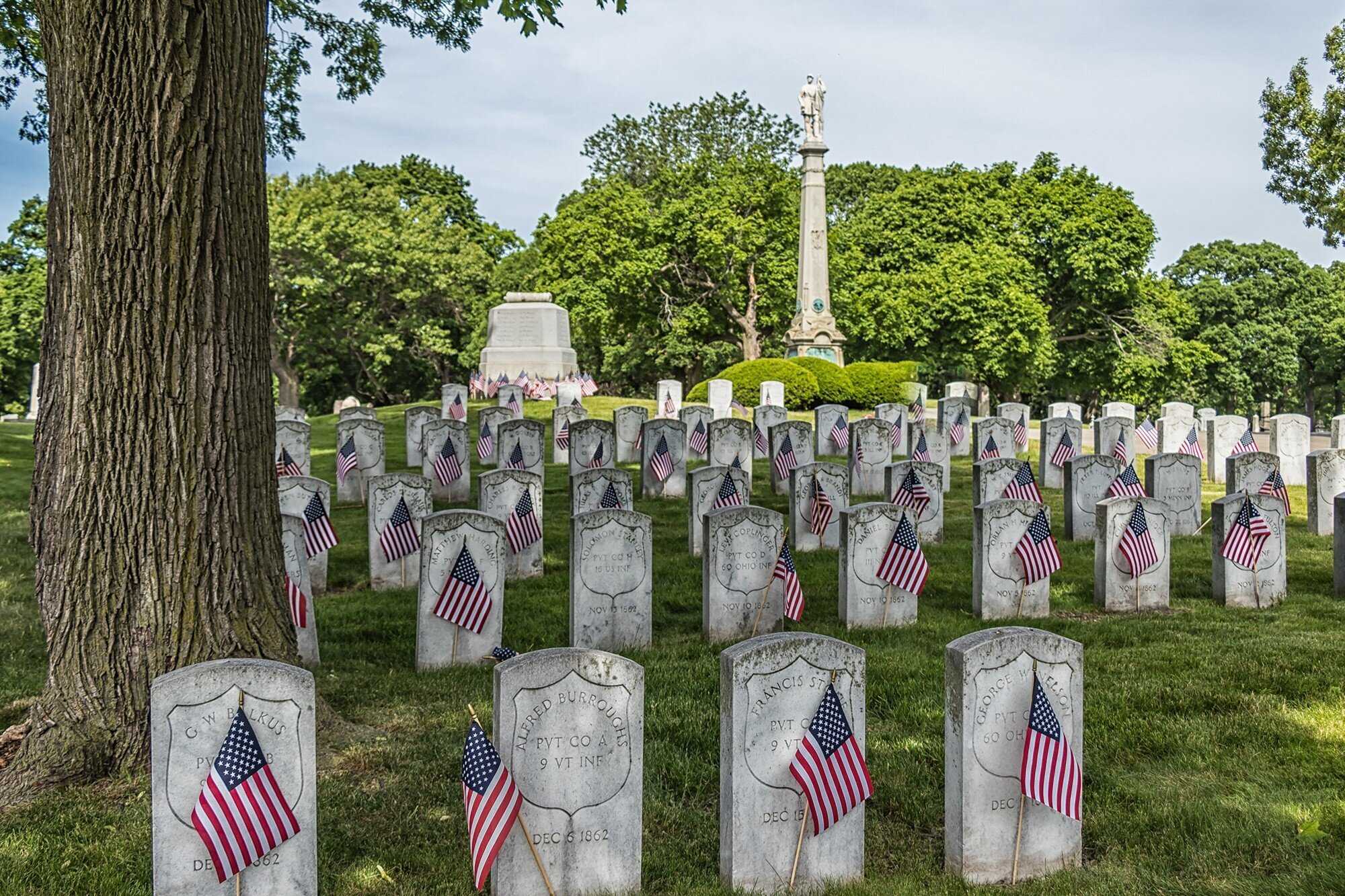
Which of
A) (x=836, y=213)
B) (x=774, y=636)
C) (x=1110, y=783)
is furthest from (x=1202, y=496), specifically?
(x=836, y=213)

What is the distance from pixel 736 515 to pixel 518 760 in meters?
4.05

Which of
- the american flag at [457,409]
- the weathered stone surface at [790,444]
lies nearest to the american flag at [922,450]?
the weathered stone surface at [790,444]

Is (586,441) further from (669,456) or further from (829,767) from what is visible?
(829,767)

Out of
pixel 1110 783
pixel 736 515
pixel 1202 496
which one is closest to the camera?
pixel 1110 783

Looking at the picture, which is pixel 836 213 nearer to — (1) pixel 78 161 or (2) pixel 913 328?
(2) pixel 913 328

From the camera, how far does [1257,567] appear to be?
882 cm

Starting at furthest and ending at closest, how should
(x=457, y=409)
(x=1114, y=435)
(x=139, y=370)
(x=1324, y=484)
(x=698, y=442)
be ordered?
(x=457, y=409) < (x=1114, y=435) < (x=698, y=442) < (x=1324, y=484) < (x=139, y=370)

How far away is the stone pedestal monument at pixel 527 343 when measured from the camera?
3228 centimetres

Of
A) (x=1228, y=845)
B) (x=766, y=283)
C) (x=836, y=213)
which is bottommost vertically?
(x=1228, y=845)

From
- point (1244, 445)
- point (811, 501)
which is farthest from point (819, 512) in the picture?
point (1244, 445)

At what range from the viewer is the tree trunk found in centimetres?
478

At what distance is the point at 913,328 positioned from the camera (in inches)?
1444

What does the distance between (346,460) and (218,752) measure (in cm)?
1042

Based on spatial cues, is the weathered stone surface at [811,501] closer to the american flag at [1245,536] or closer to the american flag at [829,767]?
the american flag at [1245,536]
